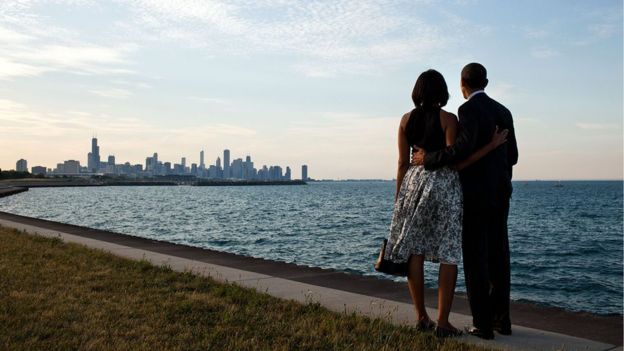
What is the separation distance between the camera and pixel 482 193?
14.2ft

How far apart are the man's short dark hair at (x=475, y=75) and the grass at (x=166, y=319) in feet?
6.88

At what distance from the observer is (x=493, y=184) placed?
436 centimetres

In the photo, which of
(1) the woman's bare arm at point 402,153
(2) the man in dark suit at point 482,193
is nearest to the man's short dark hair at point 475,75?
(2) the man in dark suit at point 482,193

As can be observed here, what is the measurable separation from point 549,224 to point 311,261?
2837 cm

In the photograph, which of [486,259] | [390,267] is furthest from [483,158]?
[390,267]

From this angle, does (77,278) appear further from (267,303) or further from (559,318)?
(559,318)

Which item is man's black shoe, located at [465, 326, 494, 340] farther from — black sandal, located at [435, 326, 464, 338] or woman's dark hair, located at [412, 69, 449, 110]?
woman's dark hair, located at [412, 69, 449, 110]

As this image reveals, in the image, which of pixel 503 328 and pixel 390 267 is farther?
pixel 503 328

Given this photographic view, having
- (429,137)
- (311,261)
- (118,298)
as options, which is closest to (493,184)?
(429,137)

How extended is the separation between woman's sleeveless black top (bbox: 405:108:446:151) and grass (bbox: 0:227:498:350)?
1558mm

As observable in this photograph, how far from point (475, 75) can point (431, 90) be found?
1.57ft

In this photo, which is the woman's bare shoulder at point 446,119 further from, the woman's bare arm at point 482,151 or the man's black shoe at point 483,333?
the man's black shoe at point 483,333

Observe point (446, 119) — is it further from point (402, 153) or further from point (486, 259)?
→ point (486, 259)

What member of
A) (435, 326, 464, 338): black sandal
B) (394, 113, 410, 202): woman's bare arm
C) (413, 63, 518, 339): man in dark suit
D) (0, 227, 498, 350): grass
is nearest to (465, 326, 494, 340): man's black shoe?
(413, 63, 518, 339): man in dark suit
